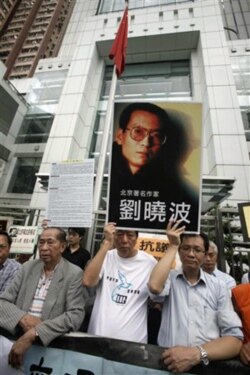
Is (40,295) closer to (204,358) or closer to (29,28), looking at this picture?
(204,358)

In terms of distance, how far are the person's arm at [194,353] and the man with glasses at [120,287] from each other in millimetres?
429

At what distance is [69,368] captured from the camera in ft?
5.35

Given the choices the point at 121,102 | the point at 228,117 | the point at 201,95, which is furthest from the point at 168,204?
the point at 201,95

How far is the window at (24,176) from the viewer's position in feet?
35.4

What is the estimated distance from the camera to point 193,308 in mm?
1818

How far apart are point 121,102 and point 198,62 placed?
1010cm

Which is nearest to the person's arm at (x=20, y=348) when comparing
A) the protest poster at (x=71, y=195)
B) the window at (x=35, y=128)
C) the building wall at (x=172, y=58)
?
the protest poster at (x=71, y=195)

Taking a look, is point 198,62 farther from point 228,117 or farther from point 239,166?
point 239,166

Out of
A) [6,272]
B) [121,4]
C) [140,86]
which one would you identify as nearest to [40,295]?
[6,272]

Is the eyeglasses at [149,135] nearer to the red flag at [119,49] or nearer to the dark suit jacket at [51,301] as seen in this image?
the dark suit jacket at [51,301]

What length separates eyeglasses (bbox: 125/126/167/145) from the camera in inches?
84.0

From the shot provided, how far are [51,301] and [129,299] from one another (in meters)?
0.58

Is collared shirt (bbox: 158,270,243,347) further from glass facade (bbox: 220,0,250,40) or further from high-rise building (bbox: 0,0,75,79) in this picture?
high-rise building (bbox: 0,0,75,79)

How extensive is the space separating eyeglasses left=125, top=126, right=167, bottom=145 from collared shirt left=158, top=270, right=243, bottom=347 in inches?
42.7
